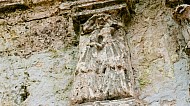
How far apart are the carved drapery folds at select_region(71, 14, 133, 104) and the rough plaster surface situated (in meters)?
0.06

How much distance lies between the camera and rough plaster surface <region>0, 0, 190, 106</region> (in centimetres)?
196

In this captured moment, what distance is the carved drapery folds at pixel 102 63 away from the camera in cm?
184

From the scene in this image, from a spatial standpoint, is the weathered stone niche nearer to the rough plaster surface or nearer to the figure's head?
the rough plaster surface

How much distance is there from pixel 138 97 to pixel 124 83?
10 cm

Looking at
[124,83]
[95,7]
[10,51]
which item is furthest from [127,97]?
[10,51]

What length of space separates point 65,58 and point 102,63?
0.28 m

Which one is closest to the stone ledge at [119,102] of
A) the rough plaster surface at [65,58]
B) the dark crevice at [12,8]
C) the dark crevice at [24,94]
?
the rough plaster surface at [65,58]

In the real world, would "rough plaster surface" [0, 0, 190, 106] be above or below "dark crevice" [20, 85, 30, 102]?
above

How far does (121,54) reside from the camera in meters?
2.00

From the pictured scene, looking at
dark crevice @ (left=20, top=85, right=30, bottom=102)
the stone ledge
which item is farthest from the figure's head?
dark crevice @ (left=20, top=85, right=30, bottom=102)

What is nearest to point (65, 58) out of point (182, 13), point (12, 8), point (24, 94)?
point (24, 94)

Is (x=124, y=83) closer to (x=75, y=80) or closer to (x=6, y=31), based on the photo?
(x=75, y=80)

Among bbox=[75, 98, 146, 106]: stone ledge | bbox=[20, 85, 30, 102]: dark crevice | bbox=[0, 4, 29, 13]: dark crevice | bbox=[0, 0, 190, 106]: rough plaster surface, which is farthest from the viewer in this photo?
bbox=[0, 4, 29, 13]: dark crevice

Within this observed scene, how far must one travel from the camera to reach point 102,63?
1.96 m
